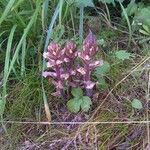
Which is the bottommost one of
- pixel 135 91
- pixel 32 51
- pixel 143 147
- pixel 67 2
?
pixel 143 147

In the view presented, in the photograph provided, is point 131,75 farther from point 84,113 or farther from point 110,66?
point 84,113

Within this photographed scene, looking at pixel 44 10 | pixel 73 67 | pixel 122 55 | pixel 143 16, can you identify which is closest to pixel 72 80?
pixel 73 67

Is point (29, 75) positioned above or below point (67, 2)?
below

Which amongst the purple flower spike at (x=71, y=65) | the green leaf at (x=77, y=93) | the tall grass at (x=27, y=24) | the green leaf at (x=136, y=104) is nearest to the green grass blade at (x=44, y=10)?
the tall grass at (x=27, y=24)

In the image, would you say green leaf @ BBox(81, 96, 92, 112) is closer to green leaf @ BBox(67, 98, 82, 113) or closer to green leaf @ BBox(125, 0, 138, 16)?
green leaf @ BBox(67, 98, 82, 113)

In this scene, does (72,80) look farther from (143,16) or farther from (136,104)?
(143,16)

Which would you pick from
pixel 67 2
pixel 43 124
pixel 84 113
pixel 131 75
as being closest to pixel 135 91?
pixel 131 75

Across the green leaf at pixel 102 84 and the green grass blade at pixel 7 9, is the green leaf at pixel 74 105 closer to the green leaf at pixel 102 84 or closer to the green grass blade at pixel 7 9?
the green leaf at pixel 102 84
